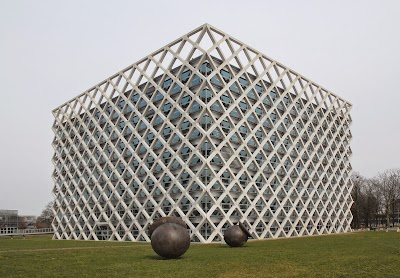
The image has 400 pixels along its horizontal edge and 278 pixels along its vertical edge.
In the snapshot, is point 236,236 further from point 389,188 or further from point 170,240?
point 389,188

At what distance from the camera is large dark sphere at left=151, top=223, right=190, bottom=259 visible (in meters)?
18.5

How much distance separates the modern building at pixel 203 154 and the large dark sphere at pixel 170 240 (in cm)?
2230

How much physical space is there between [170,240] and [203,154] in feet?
82.2

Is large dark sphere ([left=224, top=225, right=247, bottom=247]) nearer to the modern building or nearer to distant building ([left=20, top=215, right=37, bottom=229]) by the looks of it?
the modern building

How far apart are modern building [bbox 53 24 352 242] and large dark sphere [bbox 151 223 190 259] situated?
2230 centimetres

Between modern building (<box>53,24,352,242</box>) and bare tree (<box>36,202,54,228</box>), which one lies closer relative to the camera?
modern building (<box>53,24,352,242</box>)

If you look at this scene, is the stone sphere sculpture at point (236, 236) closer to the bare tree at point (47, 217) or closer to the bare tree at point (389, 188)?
the bare tree at point (389, 188)

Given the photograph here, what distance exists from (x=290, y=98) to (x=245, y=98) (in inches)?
484

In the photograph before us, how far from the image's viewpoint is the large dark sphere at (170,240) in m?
18.5

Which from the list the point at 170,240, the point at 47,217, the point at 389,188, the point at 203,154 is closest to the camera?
the point at 170,240

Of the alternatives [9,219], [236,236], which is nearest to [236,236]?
[236,236]

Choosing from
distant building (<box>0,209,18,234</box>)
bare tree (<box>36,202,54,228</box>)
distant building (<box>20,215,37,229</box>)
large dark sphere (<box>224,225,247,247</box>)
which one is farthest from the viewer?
distant building (<box>20,215,37,229</box>)

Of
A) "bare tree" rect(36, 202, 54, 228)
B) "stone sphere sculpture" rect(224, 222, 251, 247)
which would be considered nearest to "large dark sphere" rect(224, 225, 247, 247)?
"stone sphere sculpture" rect(224, 222, 251, 247)

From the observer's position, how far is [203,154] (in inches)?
1702
